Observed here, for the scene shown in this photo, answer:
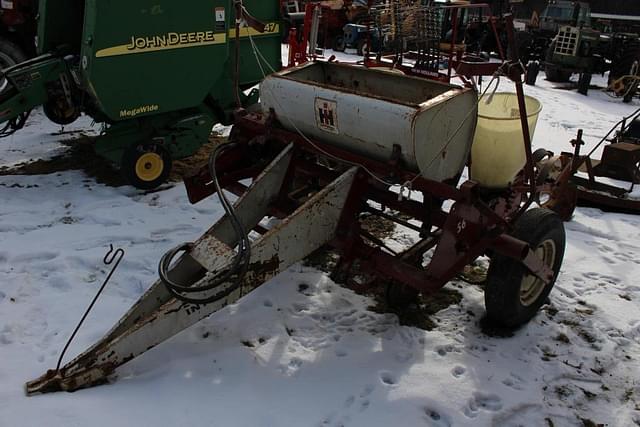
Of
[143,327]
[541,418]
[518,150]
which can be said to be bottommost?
[541,418]

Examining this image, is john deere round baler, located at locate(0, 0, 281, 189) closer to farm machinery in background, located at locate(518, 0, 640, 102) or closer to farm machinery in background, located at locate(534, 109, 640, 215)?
farm machinery in background, located at locate(534, 109, 640, 215)

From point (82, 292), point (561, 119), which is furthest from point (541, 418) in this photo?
point (561, 119)

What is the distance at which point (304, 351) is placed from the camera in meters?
3.13

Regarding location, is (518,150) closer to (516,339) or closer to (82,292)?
(516,339)

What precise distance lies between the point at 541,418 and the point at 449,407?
47 centimetres

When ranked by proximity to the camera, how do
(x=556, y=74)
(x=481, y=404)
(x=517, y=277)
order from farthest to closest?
Answer: 1. (x=556, y=74)
2. (x=517, y=277)
3. (x=481, y=404)

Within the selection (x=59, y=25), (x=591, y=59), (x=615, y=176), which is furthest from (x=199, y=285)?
(x=591, y=59)

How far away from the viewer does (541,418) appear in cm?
280

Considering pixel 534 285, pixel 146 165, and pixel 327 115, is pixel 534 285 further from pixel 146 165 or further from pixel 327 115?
pixel 146 165

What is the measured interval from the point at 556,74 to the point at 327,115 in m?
11.8

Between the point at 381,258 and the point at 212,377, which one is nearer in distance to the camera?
the point at 212,377

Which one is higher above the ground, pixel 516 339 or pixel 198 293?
pixel 198 293

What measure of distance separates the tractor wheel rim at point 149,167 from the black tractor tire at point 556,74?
433 inches

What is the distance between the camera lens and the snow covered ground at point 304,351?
2641 millimetres
